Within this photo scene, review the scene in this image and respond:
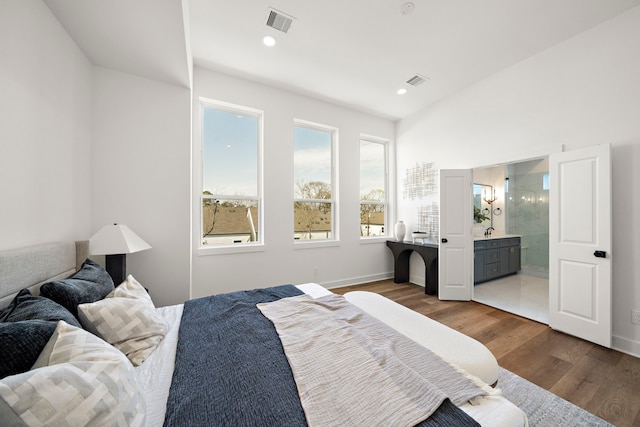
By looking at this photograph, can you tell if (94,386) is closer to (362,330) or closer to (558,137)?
(362,330)

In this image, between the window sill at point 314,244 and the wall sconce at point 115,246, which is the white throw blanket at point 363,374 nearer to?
the wall sconce at point 115,246

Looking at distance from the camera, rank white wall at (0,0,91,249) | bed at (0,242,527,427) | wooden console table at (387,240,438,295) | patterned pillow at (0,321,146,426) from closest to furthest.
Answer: patterned pillow at (0,321,146,426) < bed at (0,242,527,427) < white wall at (0,0,91,249) < wooden console table at (387,240,438,295)

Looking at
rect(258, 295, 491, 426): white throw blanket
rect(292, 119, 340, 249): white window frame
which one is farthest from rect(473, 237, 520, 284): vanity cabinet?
rect(258, 295, 491, 426): white throw blanket

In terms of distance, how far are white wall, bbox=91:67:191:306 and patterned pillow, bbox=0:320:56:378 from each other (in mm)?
1804

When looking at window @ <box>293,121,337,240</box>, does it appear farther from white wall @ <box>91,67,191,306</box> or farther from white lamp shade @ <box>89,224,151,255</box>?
white lamp shade @ <box>89,224,151,255</box>

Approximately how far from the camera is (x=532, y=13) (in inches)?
89.7

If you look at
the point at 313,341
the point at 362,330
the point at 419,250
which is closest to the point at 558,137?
the point at 419,250

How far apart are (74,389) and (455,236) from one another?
403cm

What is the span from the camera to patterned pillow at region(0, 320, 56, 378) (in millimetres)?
752

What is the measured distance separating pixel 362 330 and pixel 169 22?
102 inches

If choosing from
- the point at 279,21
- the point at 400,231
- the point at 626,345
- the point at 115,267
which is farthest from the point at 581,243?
the point at 115,267

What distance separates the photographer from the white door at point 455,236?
3545mm

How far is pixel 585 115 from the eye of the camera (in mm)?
2496

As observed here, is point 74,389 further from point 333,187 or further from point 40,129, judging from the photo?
point 333,187
